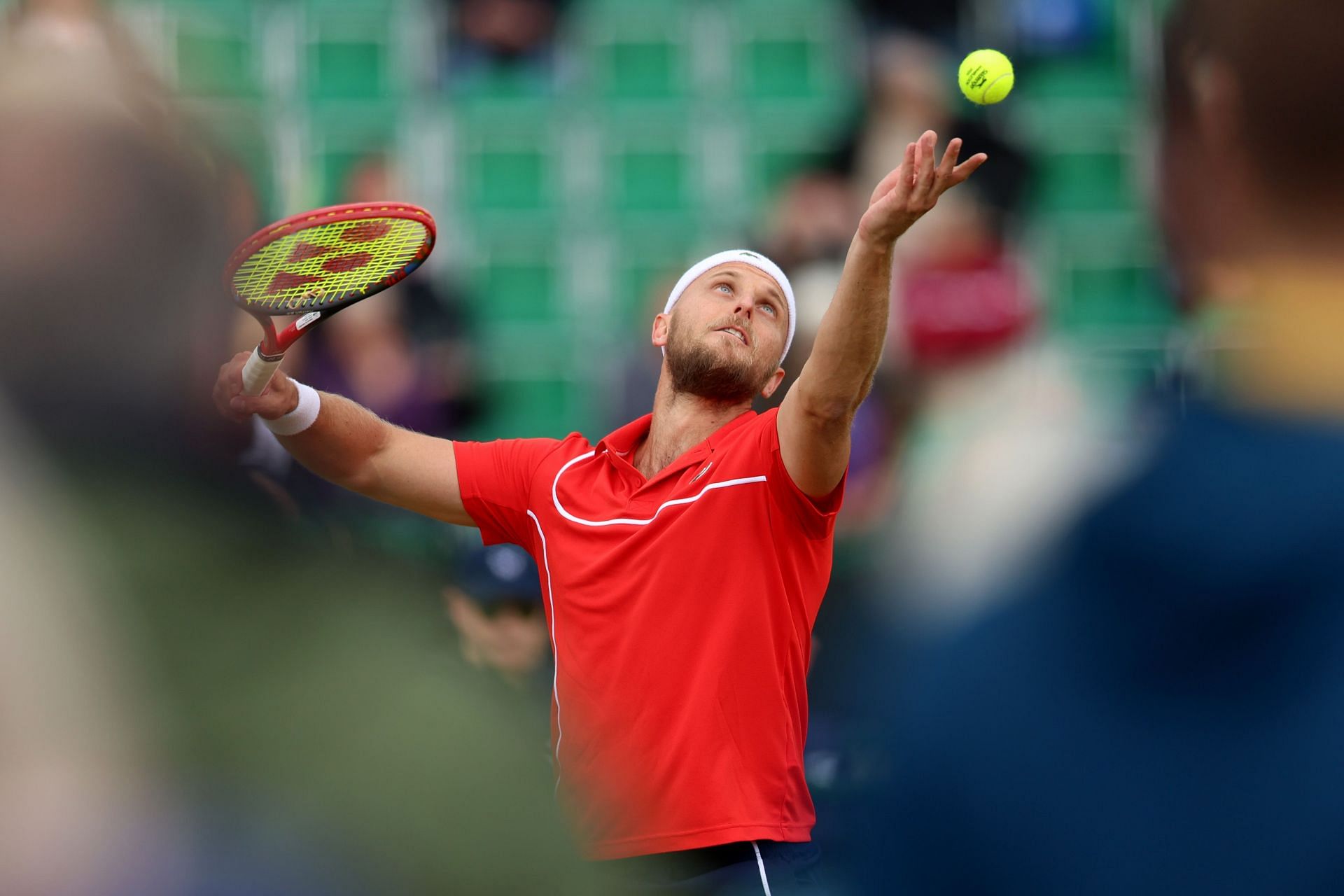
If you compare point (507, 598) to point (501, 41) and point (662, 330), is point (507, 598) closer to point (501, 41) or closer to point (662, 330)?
point (662, 330)

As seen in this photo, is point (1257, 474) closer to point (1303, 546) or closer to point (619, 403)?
point (1303, 546)

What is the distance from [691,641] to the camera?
11.9 ft

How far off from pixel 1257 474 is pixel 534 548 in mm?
2957

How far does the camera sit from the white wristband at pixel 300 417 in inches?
158

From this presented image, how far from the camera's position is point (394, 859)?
56.2 inches

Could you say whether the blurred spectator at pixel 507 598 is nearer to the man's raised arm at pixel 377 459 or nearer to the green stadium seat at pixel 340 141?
the man's raised arm at pixel 377 459

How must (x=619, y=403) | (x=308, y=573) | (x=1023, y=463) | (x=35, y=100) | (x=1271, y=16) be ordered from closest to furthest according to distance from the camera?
(x=1023, y=463) < (x=1271, y=16) < (x=35, y=100) < (x=308, y=573) < (x=619, y=403)

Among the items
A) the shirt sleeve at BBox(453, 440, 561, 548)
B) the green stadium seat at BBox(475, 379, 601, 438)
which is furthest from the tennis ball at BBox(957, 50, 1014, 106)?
the green stadium seat at BBox(475, 379, 601, 438)

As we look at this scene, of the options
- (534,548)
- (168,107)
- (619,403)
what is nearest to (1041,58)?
(619,403)

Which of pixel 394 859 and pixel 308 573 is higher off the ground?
pixel 308 573

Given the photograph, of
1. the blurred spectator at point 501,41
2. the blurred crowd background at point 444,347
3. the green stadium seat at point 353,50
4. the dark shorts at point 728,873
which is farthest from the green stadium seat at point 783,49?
the dark shorts at point 728,873

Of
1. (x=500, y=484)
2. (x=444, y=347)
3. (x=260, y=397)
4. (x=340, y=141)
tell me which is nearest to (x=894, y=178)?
(x=500, y=484)

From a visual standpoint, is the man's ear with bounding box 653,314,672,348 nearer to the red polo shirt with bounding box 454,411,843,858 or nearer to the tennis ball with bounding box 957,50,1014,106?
the red polo shirt with bounding box 454,411,843,858

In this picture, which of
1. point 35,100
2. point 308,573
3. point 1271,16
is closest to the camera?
point 1271,16
